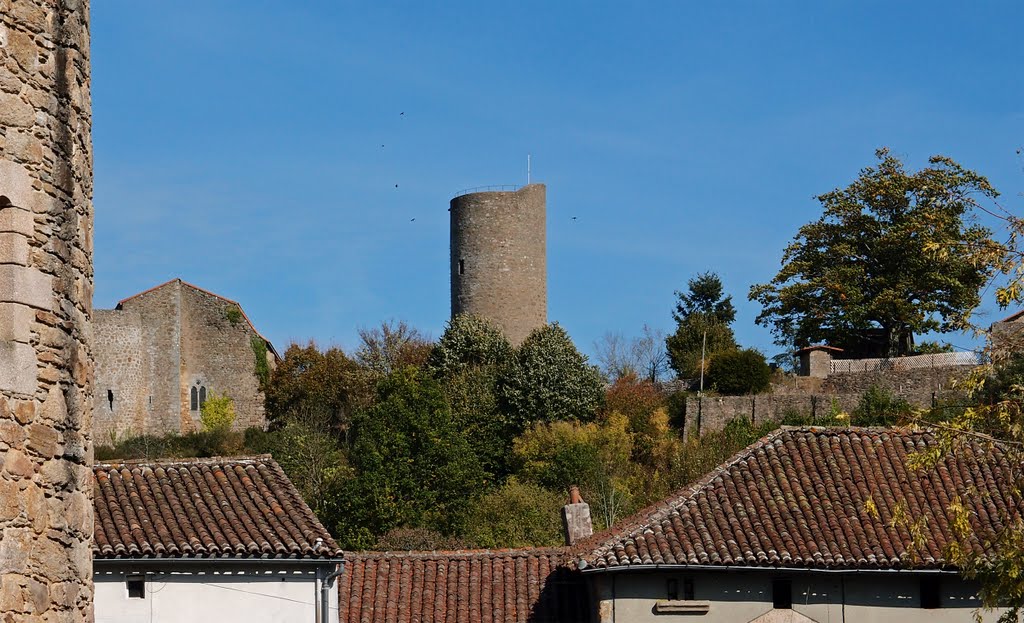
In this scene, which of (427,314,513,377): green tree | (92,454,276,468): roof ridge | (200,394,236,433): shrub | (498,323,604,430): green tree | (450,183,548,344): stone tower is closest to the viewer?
(92,454,276,468): roof ridge

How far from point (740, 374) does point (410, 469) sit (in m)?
11.5

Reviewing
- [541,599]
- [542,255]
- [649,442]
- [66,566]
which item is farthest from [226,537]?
[542,255]

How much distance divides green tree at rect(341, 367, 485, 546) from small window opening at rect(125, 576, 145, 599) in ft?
54.2

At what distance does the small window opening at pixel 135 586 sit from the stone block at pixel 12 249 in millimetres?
14935

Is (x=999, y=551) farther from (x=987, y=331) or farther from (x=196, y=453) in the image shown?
(x=196, y=453)

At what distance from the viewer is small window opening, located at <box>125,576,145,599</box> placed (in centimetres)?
2064

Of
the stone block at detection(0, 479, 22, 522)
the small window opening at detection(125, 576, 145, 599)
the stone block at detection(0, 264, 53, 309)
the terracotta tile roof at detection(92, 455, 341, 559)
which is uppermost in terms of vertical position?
the stone block at detection(0, 264, 53, 309)

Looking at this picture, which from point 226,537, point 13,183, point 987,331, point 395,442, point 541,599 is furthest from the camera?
point 395,442

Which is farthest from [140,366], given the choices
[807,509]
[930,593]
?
[930,593]

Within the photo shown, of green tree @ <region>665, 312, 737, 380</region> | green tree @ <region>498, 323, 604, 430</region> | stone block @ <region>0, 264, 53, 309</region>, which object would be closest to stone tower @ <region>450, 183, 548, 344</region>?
green tree @ <region>665, 312, 737, 380</region>

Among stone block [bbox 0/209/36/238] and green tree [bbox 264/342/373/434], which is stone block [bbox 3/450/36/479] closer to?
stone block [bbox 0/209/36/238]

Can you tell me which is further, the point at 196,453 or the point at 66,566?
the point at 196,453

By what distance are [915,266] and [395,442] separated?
1722 centimetres

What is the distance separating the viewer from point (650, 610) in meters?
21.2
